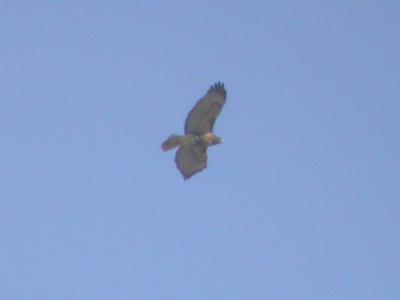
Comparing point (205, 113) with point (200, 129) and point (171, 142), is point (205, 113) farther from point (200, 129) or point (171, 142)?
point (171, 142)

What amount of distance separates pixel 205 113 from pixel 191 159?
1.18 meters

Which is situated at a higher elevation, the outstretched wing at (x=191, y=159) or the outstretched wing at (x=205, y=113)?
the outstretched wing at (x=205, y=113)

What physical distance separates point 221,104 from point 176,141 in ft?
4.46

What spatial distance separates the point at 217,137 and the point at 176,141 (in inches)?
40.5

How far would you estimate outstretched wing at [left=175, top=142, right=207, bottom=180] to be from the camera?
30.7 meters

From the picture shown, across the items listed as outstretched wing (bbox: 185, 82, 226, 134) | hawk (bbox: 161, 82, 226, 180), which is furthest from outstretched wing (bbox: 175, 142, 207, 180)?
outstretched wing (bbox: 185, 82, 226, 134)

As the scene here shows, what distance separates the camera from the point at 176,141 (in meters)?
30.3

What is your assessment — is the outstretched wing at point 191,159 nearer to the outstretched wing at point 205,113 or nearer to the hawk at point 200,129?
the hawk at point 200,129

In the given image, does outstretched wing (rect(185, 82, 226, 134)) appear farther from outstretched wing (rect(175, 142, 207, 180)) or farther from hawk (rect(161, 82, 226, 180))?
outstretched wing (rect(175, 142, 207, 180))

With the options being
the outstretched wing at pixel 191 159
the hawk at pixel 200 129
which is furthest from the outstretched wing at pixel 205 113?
the outstretched wing at pixel 191 159

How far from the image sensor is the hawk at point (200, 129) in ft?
A: 99.8

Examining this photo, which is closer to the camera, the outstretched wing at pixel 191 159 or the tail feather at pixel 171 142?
the tail feather at pixel 171 142

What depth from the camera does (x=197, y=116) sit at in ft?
100

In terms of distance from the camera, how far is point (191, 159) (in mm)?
31000
